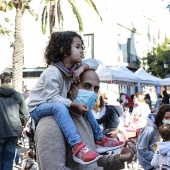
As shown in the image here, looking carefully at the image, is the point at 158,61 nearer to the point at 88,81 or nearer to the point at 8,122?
the point at 8,122

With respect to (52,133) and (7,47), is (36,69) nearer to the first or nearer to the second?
(7,47)

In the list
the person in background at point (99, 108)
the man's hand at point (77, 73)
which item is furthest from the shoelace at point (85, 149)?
the person in background at point (99, 108)

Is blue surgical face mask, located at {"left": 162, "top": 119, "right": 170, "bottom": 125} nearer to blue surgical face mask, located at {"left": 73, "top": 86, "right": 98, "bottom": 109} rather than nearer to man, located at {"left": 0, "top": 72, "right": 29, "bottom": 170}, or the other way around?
man, located at {"left": 0, "top": 72, "right": 29, "bottom": 170}

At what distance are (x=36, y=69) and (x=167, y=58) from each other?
39.9 feet

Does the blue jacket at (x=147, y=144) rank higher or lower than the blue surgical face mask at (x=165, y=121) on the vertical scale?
lower

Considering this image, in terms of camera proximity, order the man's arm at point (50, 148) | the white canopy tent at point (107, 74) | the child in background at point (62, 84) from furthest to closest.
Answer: the white canopy tent at point (107, 74)
the child in background at point (62, 84)
the man's arm at point (50, 148)

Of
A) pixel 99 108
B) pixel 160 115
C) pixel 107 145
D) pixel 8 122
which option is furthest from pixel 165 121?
pixel 107 145

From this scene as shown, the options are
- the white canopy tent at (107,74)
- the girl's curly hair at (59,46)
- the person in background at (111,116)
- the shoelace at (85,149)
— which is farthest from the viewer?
the white canopy tent at (107,74)

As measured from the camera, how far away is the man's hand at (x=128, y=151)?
2.08 meters

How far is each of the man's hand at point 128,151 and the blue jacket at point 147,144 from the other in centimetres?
337

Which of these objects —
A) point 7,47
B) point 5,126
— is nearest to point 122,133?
point 5,126

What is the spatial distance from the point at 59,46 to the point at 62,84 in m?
0.23

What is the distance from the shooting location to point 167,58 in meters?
36.6

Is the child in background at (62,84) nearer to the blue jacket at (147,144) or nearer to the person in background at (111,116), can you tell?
the blue jacket at (147,144)
